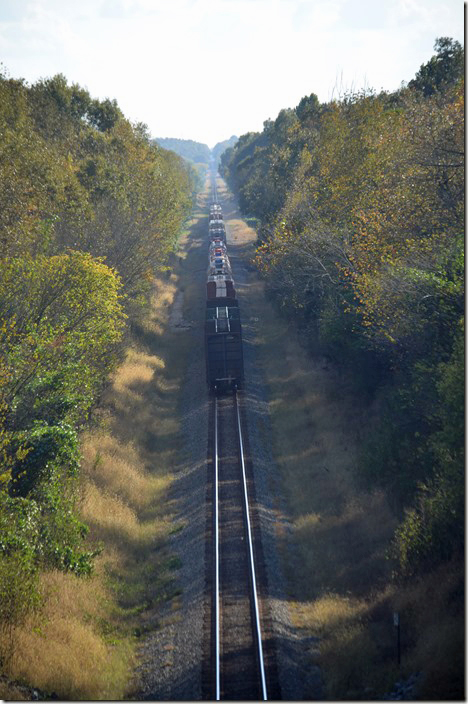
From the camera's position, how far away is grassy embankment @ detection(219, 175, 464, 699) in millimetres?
11453

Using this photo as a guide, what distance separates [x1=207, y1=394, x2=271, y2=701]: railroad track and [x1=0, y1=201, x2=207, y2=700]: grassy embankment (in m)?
1.61

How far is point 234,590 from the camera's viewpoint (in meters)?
15.3

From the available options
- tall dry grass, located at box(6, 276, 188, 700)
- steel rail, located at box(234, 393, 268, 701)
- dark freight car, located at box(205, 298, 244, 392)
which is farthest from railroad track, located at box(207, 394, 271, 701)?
dark freight car, located at box(205, 298, 244, 392)

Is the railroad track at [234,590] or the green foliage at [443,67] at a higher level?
the green foliage at [443,67]

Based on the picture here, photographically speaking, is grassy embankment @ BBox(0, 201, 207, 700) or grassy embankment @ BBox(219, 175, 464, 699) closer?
grassy embankment @ BBox(219, 175, 464, 699)

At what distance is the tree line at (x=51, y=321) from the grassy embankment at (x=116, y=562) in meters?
0.87

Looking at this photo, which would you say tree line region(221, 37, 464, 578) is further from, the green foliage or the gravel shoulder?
the green foliage

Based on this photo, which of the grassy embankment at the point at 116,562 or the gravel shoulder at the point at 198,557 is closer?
the gravel shoulder at the point at 198,557

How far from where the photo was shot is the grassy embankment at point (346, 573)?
11.5 metres

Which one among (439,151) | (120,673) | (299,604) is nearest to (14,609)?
(120,673)

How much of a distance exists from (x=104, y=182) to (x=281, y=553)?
26.4 m

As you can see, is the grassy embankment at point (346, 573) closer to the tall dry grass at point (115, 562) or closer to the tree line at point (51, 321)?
the tall dry grass at point (115, 562)

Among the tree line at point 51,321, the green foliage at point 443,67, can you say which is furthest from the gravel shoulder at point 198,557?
the green foliage at point 443,67

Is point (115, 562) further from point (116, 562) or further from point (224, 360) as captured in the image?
point (224, 360)
